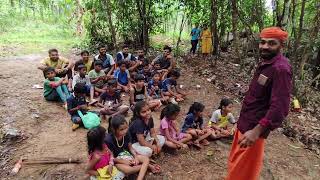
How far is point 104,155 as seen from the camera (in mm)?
3928

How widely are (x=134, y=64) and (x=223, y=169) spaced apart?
4443mm

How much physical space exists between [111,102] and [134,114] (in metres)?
1.91

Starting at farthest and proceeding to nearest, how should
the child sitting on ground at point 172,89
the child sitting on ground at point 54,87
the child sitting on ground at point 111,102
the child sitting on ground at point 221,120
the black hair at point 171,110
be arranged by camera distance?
the child sitting on ground at point 172,89
the child sitting on ground at point 54,87
the child sitting on ground at point 111,102
the child sitting on ground at point 221,120
the black hair at point 171,110

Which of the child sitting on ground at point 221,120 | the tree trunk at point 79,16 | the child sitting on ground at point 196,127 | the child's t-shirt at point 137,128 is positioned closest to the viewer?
the child's t-shirt at point 137,128

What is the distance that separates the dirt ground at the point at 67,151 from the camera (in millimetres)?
4527

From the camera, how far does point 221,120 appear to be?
573cm

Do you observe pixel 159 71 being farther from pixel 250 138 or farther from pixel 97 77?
pixel 250 138

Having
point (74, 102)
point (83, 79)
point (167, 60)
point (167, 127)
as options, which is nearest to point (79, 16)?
point (167, 60)

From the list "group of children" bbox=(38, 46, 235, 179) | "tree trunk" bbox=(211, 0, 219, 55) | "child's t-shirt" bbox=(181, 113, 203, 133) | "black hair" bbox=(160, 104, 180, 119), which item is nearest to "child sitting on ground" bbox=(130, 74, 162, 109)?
"group of children" bbox=(38, 46, 235, 179)

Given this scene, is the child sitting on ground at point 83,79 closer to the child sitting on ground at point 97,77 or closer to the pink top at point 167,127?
the child sitting on ground at point 97,77

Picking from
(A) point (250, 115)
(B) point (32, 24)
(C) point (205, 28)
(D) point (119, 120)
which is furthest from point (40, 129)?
(B) point (32, 24)

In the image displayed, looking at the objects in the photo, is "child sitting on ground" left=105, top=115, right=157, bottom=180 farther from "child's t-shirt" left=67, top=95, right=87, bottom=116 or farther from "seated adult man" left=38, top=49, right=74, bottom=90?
"seated adult man" left=38, top=49, right=74, bottom=90

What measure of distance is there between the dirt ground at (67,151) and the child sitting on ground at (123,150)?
0.31m

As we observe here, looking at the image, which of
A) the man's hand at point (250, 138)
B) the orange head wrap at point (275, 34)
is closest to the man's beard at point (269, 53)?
the orange head wrap at point (275, 34)
